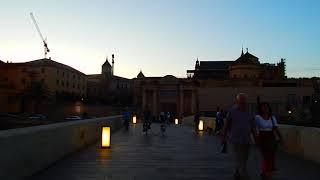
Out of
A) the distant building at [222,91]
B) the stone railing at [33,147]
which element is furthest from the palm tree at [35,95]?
the stone railing at [33,147]

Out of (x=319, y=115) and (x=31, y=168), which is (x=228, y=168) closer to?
(x=31, y=168)

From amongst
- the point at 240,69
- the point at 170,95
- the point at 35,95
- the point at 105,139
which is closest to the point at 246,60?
the point at 240,69

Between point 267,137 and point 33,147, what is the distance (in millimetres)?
5181

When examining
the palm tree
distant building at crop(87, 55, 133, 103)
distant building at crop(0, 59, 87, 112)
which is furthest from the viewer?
distant building at crop(87, 55, 133, 103)

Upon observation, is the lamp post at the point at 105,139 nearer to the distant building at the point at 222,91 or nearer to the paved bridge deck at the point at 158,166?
the paved bridge deck at the point at 158,166

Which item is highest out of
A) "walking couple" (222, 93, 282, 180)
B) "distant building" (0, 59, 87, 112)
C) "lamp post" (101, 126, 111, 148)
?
"distant building" (0, 59, 87, 112)

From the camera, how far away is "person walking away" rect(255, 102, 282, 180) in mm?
10648

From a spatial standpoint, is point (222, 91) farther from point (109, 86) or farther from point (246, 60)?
point (109, 86)

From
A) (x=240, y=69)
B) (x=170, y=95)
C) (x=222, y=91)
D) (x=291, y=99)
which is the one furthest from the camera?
(x=240, y=69)

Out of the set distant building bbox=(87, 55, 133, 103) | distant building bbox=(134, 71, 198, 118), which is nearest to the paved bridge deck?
distant building bbox=(134, 71, 198, 118)

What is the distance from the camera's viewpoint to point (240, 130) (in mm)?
10680

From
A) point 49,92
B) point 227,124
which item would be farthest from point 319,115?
point 49,92

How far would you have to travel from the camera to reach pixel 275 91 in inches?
4400

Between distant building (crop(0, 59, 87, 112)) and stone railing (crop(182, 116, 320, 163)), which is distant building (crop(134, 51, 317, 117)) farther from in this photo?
stone railing (crop(182, 116, 320, 163))
